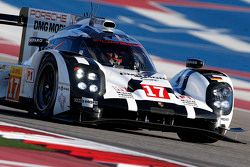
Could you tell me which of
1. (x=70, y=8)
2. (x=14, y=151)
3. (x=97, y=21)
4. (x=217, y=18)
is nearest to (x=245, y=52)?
(x=217, y=18)

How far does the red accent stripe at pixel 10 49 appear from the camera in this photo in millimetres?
19684

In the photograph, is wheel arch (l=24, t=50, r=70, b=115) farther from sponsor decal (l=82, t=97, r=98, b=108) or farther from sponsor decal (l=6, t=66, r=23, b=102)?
sponsor decal (l=6, t=66, r=23, b=102)

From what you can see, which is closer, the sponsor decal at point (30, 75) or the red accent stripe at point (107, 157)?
the red accent stripe at point (107, 157)

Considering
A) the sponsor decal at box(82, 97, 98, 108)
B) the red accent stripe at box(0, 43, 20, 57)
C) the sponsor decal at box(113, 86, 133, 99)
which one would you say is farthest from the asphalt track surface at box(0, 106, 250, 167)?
the red accent stripe at box(0, 43, 20, 57)

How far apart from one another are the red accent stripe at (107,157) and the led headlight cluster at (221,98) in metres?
3.29

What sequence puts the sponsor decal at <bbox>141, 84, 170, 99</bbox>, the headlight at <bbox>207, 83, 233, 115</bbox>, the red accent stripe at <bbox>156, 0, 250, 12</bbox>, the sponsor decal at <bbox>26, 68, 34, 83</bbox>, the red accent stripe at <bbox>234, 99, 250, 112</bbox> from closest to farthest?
the sponsor decal at <bbox>141, 84, 170, 99</bbox> < the headlight at <bbox>207, 83, 233, 115</bbox> < the sponsor decal at <bbox>26, 68, 34, 83</bbox> < the red accent stripe at <bbox>234, 99, 250, 112</bbox> < the red accent stripe at <bbox>156, 0, 250, 12</bbox>

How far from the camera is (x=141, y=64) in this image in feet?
36.4

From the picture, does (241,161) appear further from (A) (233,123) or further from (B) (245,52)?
(B) (245,52)

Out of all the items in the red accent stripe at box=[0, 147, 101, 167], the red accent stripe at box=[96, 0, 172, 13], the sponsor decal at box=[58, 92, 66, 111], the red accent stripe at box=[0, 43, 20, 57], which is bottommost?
the red accent stripe at box=[0, 147, 101, 167]

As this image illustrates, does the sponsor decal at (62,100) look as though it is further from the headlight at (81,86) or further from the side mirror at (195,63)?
the side mirror at (195,63)

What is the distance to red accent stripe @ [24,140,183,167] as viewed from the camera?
6904 millimetres

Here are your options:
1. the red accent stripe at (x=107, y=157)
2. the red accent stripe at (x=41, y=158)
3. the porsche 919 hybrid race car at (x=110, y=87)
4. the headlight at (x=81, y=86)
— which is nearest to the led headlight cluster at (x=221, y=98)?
the porsche 919 hybrid race car at (x=110, y=87)

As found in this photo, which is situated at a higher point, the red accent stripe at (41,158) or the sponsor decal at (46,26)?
the sponsor decal at (46,26)

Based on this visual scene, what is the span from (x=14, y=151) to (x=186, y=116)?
3.67 metres
